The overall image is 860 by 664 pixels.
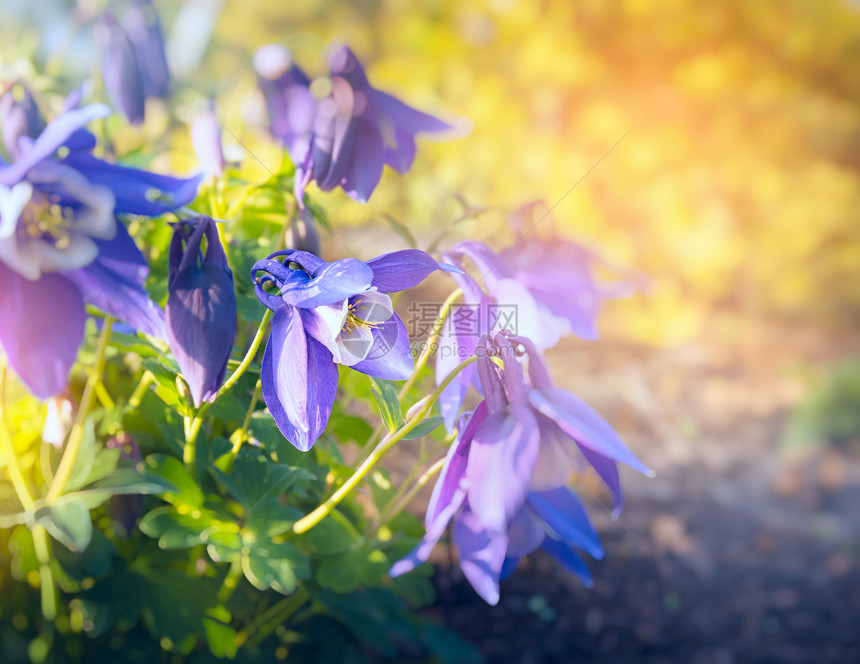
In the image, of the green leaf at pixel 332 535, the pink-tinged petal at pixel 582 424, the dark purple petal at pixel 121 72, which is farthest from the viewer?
the dark purple petal at pixel 121 72

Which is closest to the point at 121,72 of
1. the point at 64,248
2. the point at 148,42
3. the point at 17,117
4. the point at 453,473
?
the point at 148,42

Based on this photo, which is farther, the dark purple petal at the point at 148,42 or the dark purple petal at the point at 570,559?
the dark purple petal at the point at 148,42

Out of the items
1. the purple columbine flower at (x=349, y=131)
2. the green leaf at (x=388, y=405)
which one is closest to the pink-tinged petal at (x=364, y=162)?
the purple columbine flower at (x=349, y=131)

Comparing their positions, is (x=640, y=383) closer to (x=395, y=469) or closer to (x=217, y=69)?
(x=395, y=469)

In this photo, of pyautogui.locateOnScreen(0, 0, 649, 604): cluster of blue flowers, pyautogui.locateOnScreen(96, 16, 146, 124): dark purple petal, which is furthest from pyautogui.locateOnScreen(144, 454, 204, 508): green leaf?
pyautogui.locateOnScreen(96, 16, 146, 124): dark purple petal

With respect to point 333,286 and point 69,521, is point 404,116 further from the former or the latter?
point 69,521

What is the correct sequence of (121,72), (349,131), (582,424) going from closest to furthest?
(582,424) → (349,131) → (121,72)

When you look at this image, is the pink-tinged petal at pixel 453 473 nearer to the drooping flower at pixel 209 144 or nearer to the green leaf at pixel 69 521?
the green leaf at pixel 69 521

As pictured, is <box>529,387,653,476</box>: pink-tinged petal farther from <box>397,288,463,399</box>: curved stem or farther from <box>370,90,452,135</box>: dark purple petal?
<box>370,90,452,135</box>: dark purple petal
